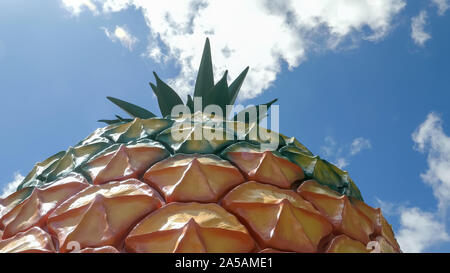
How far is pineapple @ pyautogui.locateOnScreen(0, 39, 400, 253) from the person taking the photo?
0.96 meters

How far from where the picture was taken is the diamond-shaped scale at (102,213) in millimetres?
968

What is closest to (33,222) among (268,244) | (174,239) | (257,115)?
(174,239)

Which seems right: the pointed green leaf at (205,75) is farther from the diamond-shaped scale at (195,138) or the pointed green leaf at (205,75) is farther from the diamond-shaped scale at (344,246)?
the diamond-shaped scale at (344,246)

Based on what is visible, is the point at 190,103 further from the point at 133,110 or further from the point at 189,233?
the point at 189,233

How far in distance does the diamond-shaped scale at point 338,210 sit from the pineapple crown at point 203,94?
84 cm

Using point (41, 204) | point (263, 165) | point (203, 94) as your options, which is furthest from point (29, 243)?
point (203, 94)

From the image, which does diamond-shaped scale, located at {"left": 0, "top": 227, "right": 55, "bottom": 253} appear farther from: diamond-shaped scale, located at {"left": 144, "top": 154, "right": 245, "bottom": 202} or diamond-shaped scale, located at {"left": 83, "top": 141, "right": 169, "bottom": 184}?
diamond-shaped scale, located at {"left": 144, "top": 154, "right": 245, "bottom": 202}

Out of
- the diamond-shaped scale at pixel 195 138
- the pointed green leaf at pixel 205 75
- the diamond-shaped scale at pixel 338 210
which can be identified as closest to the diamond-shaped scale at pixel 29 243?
the diamond-shaped scale at pixel 195 138

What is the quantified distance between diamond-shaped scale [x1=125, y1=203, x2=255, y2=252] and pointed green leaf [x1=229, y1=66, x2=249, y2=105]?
1370 millimetres

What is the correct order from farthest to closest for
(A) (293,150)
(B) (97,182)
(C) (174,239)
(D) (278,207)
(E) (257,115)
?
1. (E) (257,115)
2. (A) (293,150)
3. (B) (97,182)
4. (D) (278,207)
5. (C) (174,239)

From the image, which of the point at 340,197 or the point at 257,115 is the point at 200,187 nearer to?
the point at 340,197

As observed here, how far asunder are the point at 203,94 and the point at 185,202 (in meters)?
1.23
